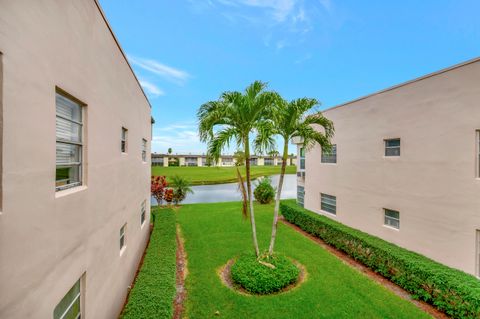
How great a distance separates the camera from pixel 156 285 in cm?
547

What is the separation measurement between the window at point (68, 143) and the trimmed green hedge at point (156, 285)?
2.94 m

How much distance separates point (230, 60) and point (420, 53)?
11.6 metres

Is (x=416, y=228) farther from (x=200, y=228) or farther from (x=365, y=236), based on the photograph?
(x=200, y=228)

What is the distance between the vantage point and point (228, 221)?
14188 millimetres

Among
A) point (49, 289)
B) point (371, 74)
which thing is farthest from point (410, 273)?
point (371, 74)

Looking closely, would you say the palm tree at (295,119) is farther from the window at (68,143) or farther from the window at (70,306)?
the window at (70,306)

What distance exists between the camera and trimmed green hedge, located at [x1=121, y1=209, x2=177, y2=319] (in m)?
4.49

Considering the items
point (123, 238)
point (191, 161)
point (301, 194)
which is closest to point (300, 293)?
point (123, 238)

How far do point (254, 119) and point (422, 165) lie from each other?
229 inches

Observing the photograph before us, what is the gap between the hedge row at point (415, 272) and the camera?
5129mm

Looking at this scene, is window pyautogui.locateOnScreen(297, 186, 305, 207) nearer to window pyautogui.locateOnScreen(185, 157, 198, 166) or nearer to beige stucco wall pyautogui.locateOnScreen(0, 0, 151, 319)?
beige stucco wall pyautogui.locateOnScreen(0, 0, 151, 319)

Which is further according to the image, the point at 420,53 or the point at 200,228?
the point at 200,228

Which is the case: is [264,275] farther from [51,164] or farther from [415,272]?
[51,164]

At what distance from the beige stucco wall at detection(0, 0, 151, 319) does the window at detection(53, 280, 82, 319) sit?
13 centimetres
